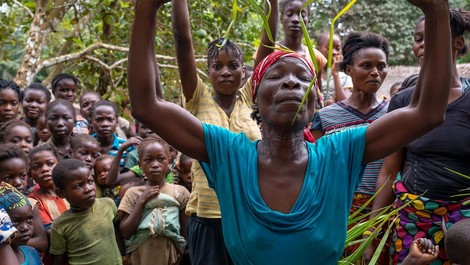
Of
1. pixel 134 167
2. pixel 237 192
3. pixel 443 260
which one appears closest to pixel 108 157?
pixel 134 167

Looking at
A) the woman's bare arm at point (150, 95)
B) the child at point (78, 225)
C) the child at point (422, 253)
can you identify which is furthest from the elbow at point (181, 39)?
the child at point (78, 225)

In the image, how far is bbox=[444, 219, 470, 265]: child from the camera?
3256 mm

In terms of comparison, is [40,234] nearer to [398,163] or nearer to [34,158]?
[34,158]

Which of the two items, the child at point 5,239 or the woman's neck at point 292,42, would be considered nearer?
the child at point 5,239

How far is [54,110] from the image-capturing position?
5832mm

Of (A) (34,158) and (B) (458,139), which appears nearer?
(B) (458,139)

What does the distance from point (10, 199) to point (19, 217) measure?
13 cm

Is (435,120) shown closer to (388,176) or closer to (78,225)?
(388,176)

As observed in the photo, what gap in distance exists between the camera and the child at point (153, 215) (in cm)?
512

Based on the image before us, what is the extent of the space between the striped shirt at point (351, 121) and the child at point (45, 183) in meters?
2.10

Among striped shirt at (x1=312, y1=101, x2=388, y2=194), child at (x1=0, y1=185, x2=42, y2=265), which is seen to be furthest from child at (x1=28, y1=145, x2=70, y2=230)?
striped shirt at (x1=312, y1=101, x2=388, y2=194)

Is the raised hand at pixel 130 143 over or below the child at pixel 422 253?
over

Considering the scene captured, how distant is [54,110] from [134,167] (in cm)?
89

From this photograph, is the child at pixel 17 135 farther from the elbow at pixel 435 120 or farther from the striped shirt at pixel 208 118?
the elbow at pixel 435 120
